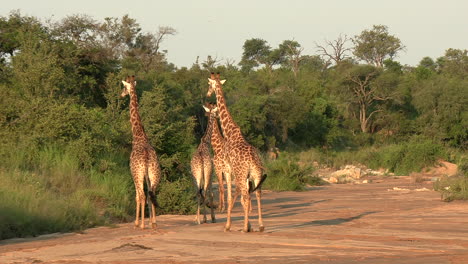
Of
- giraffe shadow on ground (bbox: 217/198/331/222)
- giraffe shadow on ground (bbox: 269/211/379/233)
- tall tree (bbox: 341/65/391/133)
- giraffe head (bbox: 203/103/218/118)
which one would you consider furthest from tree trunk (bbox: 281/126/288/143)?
giraffe shadow on ground (bbox: 269/211/379/233)

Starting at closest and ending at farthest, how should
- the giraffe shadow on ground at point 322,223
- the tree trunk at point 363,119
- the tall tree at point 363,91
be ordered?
1. the giraffe shadow on ground at point 322,223
2. the tree trunk at point 363,119
3. the tall tree at point 363,91

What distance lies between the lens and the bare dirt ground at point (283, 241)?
29.3ft

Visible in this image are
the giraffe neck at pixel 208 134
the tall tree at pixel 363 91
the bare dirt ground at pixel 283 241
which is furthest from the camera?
the tall tree at pixel 363 91

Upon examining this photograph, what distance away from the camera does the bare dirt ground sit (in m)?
8.92

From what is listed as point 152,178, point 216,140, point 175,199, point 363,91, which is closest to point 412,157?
point 363,91

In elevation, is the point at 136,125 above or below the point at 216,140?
above

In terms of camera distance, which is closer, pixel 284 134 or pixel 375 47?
pixel 284 134

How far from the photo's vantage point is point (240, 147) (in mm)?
11594

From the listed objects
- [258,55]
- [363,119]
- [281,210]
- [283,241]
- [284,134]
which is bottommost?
[283,241]

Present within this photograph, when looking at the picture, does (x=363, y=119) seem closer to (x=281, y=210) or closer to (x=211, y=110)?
(x=281, y=210)

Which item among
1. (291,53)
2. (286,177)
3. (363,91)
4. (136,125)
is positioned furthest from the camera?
(291,53)

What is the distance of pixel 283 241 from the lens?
33.9 ft

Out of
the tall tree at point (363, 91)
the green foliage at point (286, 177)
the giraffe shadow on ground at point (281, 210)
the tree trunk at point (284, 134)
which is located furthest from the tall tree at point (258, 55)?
the giraffe shadow on ground at point (281, 210)

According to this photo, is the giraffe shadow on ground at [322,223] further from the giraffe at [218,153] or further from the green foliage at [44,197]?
the green foliage at [44,197]
